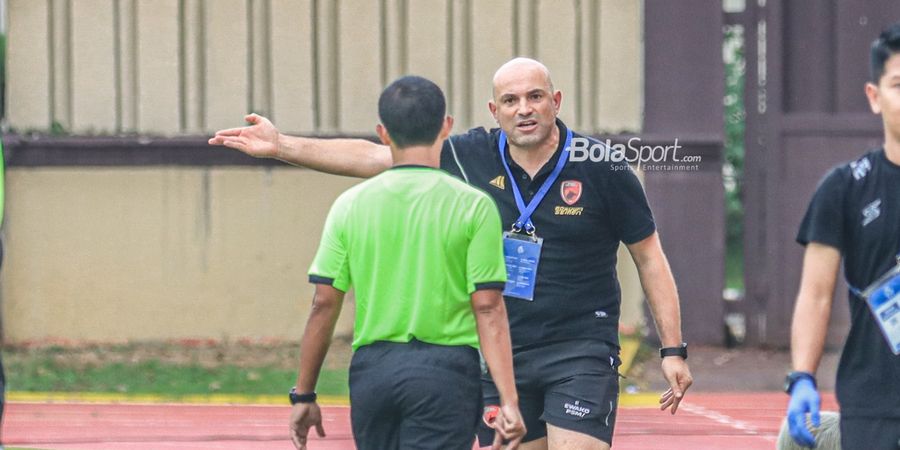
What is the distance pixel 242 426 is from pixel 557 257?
5.38 meters

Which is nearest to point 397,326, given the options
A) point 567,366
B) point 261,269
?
point 567,366

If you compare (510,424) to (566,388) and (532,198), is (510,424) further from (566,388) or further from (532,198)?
(532,198)

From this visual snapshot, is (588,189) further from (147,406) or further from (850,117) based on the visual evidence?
(850,117)

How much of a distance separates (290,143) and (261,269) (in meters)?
9.48

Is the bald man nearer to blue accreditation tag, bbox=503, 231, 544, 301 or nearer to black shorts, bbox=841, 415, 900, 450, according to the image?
blue accreditation tag, bbox=503, 231, 544, 301

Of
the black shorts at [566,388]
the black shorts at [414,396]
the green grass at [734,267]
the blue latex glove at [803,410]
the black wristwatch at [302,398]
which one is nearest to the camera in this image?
the blue latex glove at [803,410]

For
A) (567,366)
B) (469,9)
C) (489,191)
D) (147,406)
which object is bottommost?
(147,406)

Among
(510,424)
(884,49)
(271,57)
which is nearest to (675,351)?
(510,424)

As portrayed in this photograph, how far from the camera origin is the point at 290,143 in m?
6.15

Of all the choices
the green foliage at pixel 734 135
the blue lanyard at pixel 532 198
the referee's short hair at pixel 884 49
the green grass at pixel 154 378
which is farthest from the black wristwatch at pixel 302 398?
the green foliage at pixel 734 135

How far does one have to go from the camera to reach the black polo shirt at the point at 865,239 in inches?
171

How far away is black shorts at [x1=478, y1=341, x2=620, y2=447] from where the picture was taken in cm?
605

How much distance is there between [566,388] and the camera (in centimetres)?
607

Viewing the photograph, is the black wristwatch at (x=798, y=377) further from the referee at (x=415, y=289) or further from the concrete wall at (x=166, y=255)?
the concrete wall at (x=166, y=255)
